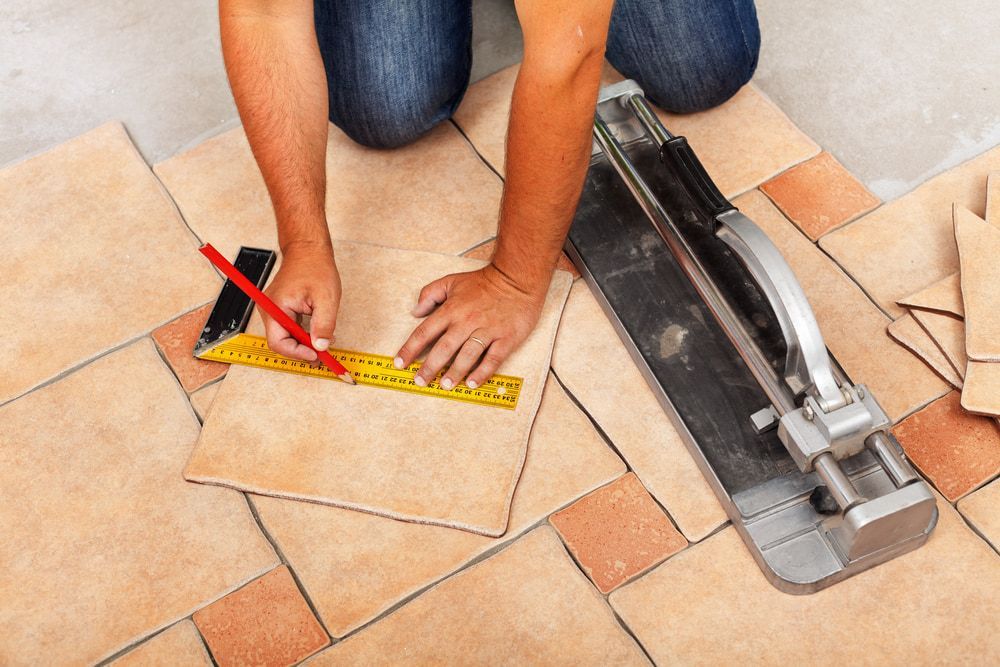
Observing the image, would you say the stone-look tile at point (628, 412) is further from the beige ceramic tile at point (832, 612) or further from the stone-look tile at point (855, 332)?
the stone-look tile at point (855, 332)

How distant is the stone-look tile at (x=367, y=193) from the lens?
5.87 feet

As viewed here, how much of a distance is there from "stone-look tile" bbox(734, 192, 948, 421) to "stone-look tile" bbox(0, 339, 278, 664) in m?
1.03

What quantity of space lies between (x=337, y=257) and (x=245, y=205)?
27cm

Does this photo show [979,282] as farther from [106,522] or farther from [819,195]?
[106,522]

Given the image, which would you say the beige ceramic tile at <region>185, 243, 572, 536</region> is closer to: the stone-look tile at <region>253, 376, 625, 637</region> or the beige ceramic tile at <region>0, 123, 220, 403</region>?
the stone-look tile at <region>253, 376, 625, 637</region>

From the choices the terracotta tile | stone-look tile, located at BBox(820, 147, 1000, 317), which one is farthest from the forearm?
stone-look tile, located at BBox(820, 147, 1000, 317)

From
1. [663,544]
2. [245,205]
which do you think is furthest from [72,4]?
[663,544]

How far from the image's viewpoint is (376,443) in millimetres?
1493

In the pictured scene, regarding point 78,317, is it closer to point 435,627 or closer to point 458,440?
point 458,440

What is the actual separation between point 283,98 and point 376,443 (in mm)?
596

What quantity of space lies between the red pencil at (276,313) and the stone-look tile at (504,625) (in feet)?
1.31


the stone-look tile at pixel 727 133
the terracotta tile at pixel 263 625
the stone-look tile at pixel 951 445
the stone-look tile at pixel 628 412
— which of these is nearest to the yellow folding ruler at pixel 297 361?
the stone-look tile at pixel 628 412

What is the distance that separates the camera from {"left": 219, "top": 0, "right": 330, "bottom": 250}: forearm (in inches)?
57.8

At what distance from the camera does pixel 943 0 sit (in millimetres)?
2105
